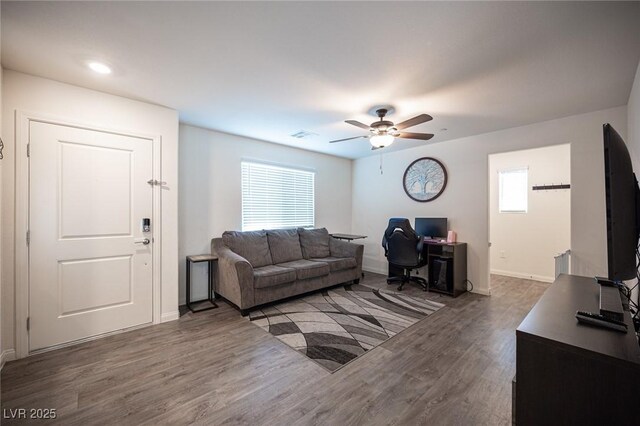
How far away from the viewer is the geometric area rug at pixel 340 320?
8.16 ft

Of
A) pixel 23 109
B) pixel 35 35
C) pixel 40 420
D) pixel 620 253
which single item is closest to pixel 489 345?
pixel 620 253

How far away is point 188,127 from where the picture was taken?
3740 millimetres

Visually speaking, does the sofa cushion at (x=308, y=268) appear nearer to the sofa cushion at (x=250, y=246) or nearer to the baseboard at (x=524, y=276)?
the sofa cushion at (x=250, y=246)

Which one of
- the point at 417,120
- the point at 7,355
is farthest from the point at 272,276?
the point at 417,120

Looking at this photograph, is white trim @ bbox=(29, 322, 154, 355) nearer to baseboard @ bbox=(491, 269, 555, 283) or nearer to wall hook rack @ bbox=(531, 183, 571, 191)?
baseboard @ bbox=(491, 269, 555, 283)

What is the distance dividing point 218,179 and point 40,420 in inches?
119

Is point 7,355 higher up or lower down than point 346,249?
lower down

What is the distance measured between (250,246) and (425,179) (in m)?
3.29

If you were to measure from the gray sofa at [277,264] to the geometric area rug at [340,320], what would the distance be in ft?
0.71

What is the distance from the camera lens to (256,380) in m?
2.02

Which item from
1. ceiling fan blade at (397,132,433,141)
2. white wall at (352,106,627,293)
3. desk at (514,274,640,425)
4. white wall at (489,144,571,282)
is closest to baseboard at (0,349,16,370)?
desk at (514,274,640,425)

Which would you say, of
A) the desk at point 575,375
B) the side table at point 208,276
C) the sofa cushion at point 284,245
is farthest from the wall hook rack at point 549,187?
the side table at point 208,276

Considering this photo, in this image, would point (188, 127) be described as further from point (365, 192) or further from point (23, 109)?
point (365, 192)

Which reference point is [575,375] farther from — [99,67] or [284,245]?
[284,245]
